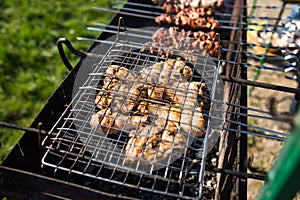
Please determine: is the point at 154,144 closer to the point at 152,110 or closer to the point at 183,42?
the point at 152,110

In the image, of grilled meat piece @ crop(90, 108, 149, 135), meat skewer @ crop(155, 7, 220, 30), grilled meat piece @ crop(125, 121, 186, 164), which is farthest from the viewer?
meat skewer @ crop(155, 7, 220, 30)

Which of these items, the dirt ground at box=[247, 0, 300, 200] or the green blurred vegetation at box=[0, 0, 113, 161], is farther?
the green blurred vegetation at box=[0, 0, 113, 161]

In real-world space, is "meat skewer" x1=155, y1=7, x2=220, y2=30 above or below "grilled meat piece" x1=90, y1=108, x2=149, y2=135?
above

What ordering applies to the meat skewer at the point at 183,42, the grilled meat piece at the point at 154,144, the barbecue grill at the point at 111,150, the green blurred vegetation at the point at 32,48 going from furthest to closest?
the green blurred vegetation at the point at 32,48 → the meat skewer at the point at 183,42 → the grilled meat piece at the point at 154,144 → the barbecue grill at the point at 111,150

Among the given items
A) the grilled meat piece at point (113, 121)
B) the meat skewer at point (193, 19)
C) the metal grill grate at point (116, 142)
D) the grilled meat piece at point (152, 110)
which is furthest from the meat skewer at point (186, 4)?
the grilled meat piece at point (113, 121)

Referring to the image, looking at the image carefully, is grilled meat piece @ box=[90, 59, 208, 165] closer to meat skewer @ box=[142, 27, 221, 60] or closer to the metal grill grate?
the metal grill grate

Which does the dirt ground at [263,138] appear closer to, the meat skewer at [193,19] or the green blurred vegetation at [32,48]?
the meat skewer at [193,19]

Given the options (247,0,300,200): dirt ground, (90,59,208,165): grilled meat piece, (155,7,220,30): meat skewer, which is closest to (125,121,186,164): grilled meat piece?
(90,59,208,165): grilled meat piece

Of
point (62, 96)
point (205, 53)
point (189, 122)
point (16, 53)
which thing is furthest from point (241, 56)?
point (16, 53)
